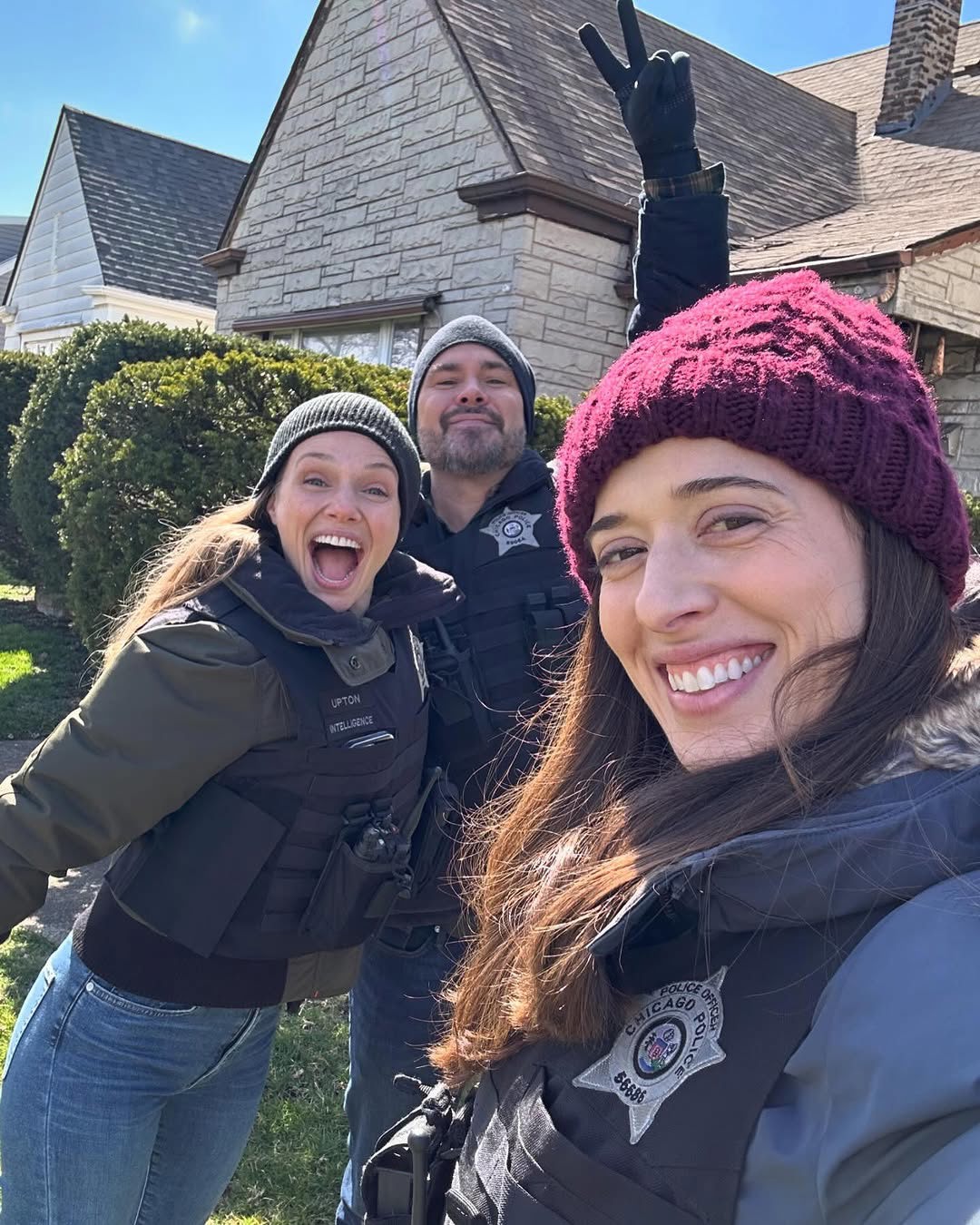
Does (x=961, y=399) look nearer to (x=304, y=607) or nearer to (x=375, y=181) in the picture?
(x=375, y=181)

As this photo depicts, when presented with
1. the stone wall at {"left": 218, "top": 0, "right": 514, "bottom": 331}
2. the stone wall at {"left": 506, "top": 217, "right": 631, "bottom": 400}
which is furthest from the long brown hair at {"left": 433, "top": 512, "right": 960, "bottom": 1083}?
the stone wall at {"left": 218, "top": 0, "right": 514, "bottom": 331}

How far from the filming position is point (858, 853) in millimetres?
830

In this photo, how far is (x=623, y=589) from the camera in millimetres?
1225

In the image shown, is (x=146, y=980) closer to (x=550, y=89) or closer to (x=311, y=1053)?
(x=311, y=1053)

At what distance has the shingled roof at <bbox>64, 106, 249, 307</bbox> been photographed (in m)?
17.1

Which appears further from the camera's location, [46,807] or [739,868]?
[46,807]

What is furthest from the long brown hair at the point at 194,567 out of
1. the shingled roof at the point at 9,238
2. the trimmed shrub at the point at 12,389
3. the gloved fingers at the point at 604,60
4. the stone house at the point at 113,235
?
the shingled roof at the point at 9,238

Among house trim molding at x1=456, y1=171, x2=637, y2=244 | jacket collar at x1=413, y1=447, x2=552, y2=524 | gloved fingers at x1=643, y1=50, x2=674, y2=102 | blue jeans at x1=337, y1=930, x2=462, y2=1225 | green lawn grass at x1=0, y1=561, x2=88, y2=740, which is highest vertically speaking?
house trim molding at x1=456, y1=171, x2=637, y2=244

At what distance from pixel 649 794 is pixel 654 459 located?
1.34ft

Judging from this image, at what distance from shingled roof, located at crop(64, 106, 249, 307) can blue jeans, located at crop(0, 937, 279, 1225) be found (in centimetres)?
1715

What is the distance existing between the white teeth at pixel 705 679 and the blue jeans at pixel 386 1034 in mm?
1263

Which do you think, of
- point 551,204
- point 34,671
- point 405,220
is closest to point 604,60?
point 551,204

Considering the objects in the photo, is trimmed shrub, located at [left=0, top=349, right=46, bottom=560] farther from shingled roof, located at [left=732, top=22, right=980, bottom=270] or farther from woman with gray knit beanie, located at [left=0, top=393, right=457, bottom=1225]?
woman with gray knit beanie, located at [left=0, top=393, right=457, bottom=1225]

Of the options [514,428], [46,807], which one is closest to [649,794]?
[46,807]
